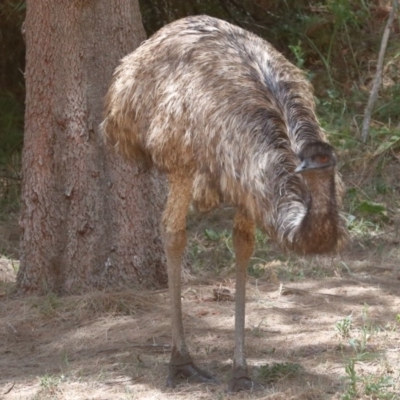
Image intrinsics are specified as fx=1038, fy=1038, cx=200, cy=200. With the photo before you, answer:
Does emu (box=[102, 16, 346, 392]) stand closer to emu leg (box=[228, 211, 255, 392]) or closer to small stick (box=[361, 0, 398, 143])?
emu leg (box=[228, 211, 255, 392])

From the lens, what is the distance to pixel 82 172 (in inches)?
268

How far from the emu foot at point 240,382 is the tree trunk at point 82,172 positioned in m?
1.97

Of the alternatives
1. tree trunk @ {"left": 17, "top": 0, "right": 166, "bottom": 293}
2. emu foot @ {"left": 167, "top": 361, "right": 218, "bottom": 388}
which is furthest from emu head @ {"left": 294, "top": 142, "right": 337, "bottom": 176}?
tree trunk @ {"left": 17, "top": 0, "right": 166, "bottom": 293}

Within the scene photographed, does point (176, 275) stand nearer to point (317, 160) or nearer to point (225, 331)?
point (225, 331)

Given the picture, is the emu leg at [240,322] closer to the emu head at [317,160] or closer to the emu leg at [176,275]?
the emu leg at [176,275]

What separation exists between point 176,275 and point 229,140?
92 cm

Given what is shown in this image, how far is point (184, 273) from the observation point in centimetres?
704

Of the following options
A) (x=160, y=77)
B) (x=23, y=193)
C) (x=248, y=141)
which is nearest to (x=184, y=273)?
(x=23, y=193)

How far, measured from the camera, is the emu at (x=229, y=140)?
157 inches

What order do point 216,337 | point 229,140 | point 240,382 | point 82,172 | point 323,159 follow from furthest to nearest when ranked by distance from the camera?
point 82,172
point 216,337
point 240,382
point 229,140
point 323,159

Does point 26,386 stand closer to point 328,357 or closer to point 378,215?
point 328,357

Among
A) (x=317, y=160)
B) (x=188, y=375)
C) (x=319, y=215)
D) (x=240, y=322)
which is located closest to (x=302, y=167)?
(x=317, y=160)

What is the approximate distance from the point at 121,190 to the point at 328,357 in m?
2.03

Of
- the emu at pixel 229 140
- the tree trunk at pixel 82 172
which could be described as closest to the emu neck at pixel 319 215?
the emu at pixel 229 140
